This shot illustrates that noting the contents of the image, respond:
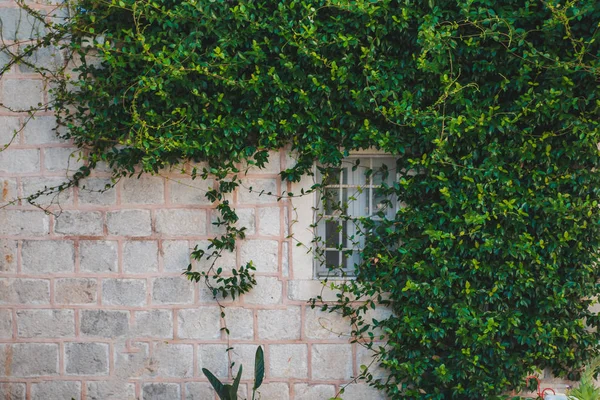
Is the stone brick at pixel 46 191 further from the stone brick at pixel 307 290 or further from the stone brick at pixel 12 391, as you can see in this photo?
the stone brick at pixel 307 290

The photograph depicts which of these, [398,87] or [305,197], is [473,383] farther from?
[398,87]

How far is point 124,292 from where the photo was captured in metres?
4.56

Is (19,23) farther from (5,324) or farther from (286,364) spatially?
(286,364)

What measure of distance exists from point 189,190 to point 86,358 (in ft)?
5.00

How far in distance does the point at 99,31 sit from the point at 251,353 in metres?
2.69

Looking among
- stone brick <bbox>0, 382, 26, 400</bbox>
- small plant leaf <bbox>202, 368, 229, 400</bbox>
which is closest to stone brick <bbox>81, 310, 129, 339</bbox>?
stone brick <bbox>0, 382, 26, 400</bbox>

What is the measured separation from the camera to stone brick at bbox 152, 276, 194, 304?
4.56 metres

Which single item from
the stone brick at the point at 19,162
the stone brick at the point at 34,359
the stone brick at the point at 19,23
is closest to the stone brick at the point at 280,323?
the stone brick at the point at 34,359

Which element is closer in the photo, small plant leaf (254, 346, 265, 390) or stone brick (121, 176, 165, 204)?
small plant leaf (254, 346, 265, 390)

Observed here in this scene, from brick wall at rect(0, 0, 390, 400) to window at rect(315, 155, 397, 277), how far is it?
0.16 meters

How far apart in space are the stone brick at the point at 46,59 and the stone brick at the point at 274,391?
2923 millimetres

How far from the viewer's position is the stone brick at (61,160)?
15.0ft

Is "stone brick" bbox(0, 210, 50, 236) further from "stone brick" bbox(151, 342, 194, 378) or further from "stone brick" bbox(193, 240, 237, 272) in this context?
"stone brick" bbox(151, 342, 194, 378)

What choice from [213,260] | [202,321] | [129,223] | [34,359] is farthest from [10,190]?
[202,321]
